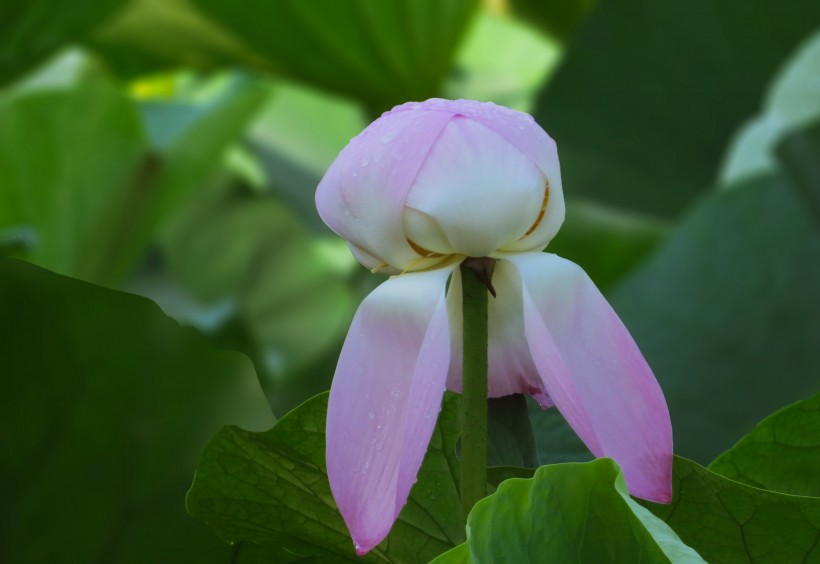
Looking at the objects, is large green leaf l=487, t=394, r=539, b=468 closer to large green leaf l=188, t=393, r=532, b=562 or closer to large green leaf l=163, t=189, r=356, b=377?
large green leaf l=188, t=393, r=532, b=562

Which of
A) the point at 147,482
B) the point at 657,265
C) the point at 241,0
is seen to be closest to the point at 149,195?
the point at 241,0

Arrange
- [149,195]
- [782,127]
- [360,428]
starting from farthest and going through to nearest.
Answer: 1. [149,195]
2. [782,127]
3. [360,428]

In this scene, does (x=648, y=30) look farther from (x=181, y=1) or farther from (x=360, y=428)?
(x=360, y=428)

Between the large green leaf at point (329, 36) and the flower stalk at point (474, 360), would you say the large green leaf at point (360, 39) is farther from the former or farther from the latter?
the flower stalk at point (474, 360)

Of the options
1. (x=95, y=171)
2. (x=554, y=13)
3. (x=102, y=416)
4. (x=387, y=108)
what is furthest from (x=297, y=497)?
(x=554, y=13)

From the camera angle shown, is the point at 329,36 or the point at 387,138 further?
the point at 329,36

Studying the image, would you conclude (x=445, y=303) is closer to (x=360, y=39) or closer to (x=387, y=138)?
(x=387, y=138)

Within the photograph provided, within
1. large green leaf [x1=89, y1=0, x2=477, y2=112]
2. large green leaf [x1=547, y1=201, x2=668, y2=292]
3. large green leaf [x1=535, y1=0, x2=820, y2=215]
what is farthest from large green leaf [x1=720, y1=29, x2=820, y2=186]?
large green leaf [x1=89, y1=0, x2=477, y2=112]
